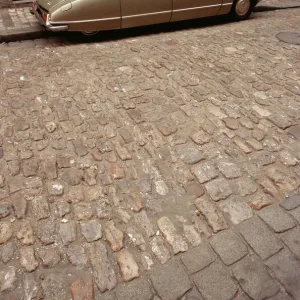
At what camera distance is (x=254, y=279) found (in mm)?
2531

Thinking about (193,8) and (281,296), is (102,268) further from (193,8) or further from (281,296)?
(193,8)

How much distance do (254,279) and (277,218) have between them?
752 mm

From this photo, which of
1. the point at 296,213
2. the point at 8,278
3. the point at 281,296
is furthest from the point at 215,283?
the point at 8,278

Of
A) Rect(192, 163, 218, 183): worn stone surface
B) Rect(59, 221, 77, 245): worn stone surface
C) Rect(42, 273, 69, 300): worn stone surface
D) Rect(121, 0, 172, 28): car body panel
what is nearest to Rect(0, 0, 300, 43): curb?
Rect(121, 0, 172, 28): car body panel

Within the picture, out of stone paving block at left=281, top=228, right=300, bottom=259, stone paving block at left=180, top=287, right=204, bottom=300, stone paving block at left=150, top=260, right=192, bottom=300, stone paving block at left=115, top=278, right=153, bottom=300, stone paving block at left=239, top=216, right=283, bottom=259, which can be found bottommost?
stone paving block at left=180, top=287, right=204, bottom=300

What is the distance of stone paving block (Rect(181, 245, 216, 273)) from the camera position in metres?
2.62

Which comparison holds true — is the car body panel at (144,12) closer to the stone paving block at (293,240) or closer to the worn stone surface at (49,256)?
the worn stone surface at (49,256)

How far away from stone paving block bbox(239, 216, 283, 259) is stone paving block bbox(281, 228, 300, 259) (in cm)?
8

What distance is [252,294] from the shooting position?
8.01 feet

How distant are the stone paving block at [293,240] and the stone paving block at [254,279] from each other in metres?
0.36

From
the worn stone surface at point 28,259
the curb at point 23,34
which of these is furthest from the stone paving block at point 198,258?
the curb at point 23,34

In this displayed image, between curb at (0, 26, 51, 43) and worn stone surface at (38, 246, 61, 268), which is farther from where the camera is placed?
curb at (0, 26, 51, 43)

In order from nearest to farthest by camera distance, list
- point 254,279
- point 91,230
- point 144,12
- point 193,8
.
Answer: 1. point 254,279
2. point 91,230
3. point 144,12
4. point 193,8

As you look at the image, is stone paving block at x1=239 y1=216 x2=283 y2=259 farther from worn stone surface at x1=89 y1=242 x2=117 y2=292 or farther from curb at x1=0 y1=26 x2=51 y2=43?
curb at x1=0 y1=26 x2=51 y2=43
